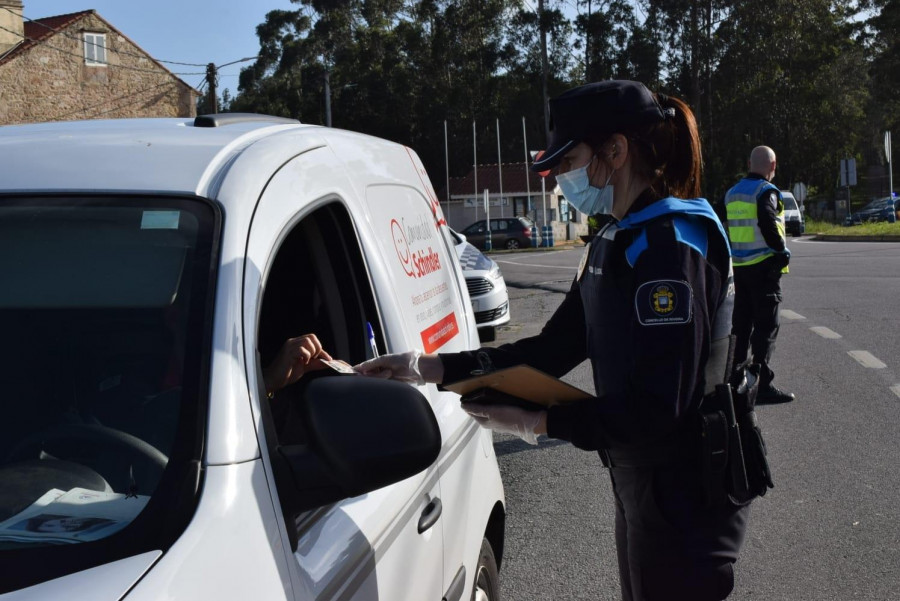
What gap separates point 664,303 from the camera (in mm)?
2068

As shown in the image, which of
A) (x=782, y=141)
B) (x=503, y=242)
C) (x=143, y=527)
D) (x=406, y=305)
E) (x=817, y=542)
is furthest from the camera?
(x=782, y=141)

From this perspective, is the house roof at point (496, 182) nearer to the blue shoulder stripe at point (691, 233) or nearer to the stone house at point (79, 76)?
the stone house at point (79, 76)

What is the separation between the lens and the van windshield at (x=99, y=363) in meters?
1.62

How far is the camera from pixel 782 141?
220 ft

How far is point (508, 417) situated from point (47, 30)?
134 feet

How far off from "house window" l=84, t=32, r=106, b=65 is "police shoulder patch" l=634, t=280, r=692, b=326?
135 ft

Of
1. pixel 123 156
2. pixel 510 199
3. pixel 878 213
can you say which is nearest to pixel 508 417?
pixel 123 156

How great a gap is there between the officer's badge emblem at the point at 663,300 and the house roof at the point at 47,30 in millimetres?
37829

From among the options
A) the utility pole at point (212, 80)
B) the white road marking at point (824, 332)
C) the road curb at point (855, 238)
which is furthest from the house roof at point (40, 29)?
the white road marking at point (824, 332)

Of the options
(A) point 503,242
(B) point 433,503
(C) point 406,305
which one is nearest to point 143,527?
(B) point 433,503

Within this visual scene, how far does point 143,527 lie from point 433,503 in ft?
3.54

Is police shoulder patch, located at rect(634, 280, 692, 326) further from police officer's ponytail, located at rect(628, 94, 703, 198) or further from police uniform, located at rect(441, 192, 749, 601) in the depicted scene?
police officer's ponytail, located at rect(628, 94, 703, 198)

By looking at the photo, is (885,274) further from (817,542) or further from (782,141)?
(782,141)

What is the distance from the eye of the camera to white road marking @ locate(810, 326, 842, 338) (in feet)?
34.4
